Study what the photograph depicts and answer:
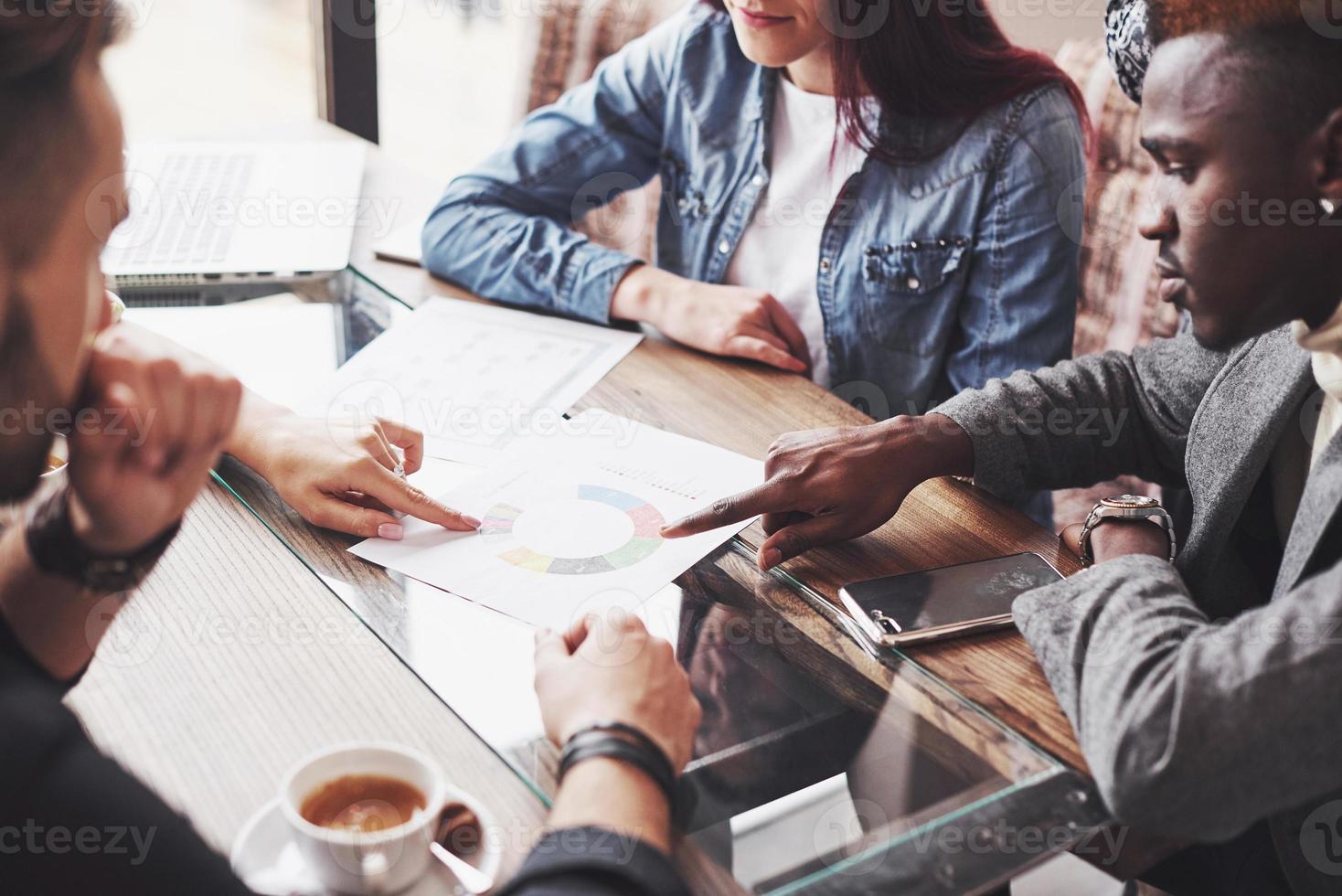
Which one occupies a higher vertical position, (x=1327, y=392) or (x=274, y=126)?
(x=1327, y=392)

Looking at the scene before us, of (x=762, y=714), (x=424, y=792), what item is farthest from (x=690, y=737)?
(x=424, y=792)

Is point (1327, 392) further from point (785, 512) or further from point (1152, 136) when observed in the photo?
point (785, 512)

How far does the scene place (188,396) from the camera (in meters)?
0.60

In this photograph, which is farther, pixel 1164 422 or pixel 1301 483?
pixel 1164 422

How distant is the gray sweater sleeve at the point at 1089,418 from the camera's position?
3.59 ft

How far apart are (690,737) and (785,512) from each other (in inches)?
11.7

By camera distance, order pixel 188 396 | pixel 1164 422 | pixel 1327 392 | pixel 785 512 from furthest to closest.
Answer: pixel 1164 422 < pixel 785 512 < pixel 1327 392 < pixel 188 396

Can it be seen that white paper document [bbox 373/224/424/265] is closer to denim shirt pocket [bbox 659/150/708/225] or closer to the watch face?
denim shirt pocket [bbox 659/150/708/225]

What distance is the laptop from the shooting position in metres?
1.45

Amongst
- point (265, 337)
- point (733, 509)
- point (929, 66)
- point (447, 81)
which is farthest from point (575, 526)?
point (447, 81)

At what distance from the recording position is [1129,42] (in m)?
1.02

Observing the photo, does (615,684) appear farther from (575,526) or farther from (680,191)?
(680,191)

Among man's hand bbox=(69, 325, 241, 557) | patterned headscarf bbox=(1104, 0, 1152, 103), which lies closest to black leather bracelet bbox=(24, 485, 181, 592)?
man's hand bbox=(69, 325, 241, 557)

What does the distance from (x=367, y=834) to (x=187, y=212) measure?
121cm
